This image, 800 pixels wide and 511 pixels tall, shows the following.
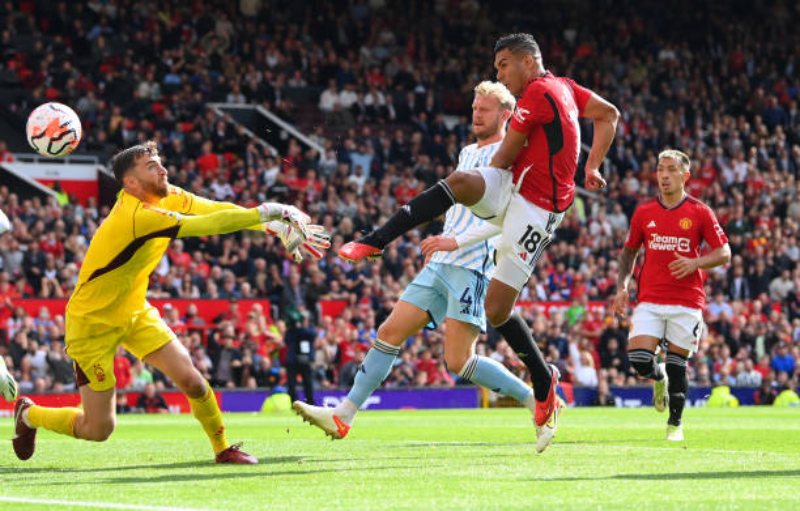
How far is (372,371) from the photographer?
1077cm

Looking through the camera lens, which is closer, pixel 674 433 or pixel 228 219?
pixel 228 219

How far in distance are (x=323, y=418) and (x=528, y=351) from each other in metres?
1.52

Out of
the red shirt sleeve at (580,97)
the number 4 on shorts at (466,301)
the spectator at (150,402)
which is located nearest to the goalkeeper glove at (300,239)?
the number 4 on shorts at (466,301)

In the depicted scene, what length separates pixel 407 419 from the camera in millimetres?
19172

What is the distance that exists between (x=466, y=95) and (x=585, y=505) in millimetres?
30762

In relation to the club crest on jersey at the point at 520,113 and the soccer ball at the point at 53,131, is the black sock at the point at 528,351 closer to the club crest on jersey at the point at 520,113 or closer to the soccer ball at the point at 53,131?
the club crest on jersey at the point at 520,113

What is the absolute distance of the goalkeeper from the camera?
9406 millimetres

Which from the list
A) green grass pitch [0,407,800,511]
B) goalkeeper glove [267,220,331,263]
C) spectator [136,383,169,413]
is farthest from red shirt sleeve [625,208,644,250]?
spectator [136,383,169,413]

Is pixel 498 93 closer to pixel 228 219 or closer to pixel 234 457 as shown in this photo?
pixel 228 219

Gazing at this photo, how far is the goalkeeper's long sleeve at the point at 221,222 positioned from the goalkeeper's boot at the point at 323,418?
176 cm

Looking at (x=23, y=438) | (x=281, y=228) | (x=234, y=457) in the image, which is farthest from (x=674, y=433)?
(x=23, y=438)

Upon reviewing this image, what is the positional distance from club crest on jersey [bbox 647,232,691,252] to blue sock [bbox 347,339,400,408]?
3688 mm

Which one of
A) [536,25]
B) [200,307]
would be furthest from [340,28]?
[200,307]

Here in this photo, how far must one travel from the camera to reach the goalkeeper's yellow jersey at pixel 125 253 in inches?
359
